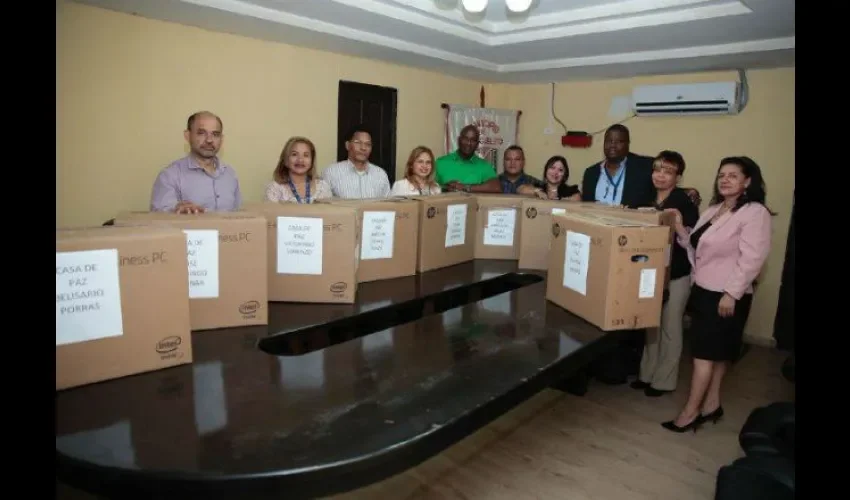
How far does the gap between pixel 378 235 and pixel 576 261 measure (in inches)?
30.2

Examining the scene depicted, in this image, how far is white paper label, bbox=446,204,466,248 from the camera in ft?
7.91

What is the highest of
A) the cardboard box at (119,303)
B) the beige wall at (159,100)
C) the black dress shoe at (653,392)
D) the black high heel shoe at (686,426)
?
the beige wall at (159,100)

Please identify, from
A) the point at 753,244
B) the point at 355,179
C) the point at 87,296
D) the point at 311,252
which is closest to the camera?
the point at 87,296

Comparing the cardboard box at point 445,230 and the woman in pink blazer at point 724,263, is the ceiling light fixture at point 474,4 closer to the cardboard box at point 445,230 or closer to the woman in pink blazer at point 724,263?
the cardboard box at point 445,230

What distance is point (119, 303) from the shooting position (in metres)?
1.16

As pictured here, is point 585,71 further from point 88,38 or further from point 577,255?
point 88,38

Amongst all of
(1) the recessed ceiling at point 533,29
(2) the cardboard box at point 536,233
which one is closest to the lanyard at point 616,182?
(1) the recessed ceiling at point 533,29

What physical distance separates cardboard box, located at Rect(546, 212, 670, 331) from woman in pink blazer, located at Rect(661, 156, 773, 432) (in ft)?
1.88

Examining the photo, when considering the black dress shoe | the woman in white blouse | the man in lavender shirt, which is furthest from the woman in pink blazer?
the man in lavender shirt

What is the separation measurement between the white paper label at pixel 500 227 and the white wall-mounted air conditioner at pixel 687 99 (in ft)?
8.10

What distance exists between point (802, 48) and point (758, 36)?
11.1 feet

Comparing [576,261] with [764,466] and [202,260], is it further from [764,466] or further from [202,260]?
[202,260]

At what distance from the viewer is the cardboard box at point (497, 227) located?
2586mm

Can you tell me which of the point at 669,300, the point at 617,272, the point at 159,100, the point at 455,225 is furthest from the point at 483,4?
the point at 159,100
